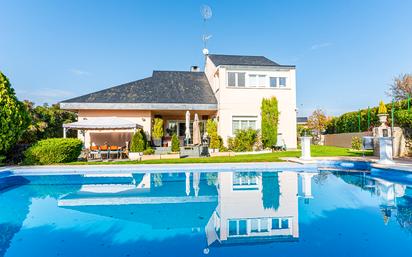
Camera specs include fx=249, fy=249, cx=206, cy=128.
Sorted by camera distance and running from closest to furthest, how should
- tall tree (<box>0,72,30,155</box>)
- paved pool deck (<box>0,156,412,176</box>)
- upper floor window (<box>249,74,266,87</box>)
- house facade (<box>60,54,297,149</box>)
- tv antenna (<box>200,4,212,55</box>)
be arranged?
paved pool deck (<box>0,156,412,176</box>) < tall tree (<box>0,72,30,155</box>) < house facade (<box>60,54,297,149</box>) < upper floor window (<box>249,74,266,87</box>) < tv antenna (<box>200,4,212,55</box>)

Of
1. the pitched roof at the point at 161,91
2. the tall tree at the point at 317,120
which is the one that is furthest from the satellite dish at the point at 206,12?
the tall tree at the point at 317,120

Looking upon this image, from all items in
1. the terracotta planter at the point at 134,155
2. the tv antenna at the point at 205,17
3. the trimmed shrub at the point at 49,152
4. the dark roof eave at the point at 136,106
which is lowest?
the terracotta planter at the point at 134,155

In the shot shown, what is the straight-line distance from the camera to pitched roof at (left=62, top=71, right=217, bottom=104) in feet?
68.3

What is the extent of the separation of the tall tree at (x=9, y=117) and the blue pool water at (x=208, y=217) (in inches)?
136

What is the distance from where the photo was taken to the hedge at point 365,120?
612 inches

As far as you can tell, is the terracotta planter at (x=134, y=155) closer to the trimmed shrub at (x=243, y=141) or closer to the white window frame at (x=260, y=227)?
the trimmed shrub at (x=243, y=141)

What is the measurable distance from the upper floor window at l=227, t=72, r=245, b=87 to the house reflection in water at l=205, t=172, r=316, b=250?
11.4 metres

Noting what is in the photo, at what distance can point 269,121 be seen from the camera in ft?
67.7

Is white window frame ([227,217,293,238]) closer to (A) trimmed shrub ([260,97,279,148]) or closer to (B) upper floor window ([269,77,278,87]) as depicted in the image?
(A) trimmed shrub ([260,97,279,148])

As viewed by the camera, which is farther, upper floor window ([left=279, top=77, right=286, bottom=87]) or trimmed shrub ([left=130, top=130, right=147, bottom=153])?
upper floor window ([left=279, top=77, right=286, bottom=87])

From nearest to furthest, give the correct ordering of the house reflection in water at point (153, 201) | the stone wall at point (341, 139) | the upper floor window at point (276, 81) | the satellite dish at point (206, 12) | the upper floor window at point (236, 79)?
1. the house reflection in water at point (153, 201)
2. the upper floor window at point (236, 79)
3. the upper floor window at point (276, 81)
4. the stone wall at point (341, 139)
5. the satellite dish at point (206, 12)

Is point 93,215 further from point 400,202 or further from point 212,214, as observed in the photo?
point 400,202

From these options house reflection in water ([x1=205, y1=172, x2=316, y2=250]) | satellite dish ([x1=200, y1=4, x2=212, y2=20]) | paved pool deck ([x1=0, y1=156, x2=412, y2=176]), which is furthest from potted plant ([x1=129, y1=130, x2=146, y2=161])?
satellite dish ([x1=200, y1=4, x2=212, y2=20])

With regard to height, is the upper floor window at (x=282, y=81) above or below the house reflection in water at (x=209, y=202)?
above
